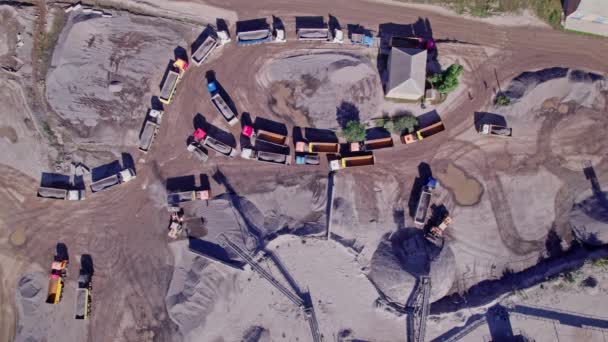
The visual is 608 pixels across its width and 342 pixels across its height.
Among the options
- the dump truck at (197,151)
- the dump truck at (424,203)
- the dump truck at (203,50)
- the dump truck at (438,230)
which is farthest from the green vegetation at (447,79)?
the dump truck at (197,151)

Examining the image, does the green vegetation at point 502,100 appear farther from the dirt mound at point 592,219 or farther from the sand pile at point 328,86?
the dirt mound at point 592,219

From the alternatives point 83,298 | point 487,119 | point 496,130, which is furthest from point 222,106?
point 496,130

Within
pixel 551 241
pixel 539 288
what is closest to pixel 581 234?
pixel 551 241

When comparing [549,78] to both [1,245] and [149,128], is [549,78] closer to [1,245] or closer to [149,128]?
[149,128]

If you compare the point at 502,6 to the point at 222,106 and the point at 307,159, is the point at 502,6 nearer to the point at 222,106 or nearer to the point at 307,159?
the point at 307,159

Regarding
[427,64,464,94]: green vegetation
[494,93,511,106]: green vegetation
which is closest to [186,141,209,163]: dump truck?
[427,64,464,94]: green vegetation
